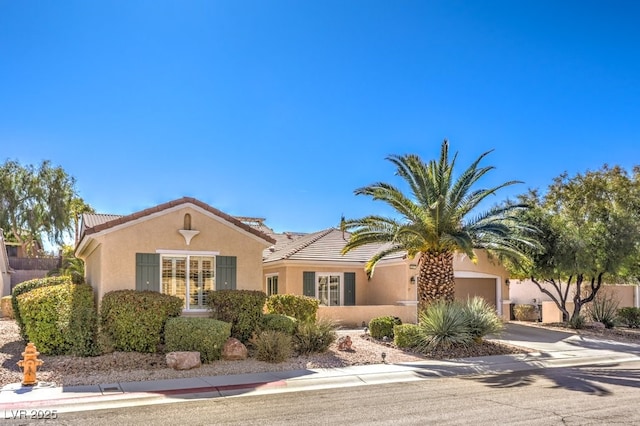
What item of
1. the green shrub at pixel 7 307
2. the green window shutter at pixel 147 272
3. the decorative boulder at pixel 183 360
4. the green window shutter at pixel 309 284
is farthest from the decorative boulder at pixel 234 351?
the green shrub at pixel 7 307

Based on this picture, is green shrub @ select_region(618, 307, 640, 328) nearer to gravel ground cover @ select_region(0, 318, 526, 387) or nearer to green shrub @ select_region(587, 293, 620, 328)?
green shrub @ select_region(587, 293, 620, 328)

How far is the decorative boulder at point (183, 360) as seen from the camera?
509 inches

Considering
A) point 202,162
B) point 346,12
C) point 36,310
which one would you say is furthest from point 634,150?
point 36,310

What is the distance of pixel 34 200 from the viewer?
149ft

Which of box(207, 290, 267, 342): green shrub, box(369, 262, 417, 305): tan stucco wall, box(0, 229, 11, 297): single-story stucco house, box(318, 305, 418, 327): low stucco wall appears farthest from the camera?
box(0, 229, 11, 297): single-story stucco house

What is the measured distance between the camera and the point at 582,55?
1728cm

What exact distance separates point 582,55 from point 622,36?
1.18m

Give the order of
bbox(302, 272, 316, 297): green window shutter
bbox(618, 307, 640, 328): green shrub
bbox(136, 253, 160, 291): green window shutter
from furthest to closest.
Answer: bbox(618, 307, 640, 328): green shrub < bbox(302, 272, 316, 297): green window shutter < bbox(136, 253, 160, 291): green window shutter

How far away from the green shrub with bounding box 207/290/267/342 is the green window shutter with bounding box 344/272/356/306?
9264 mm

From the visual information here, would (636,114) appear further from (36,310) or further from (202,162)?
(36,310)

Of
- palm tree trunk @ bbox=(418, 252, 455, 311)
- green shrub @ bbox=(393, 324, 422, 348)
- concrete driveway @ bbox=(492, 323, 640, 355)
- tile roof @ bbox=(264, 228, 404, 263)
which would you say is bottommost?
concrete driveway @ bbox=(492, 323, 640, 355)

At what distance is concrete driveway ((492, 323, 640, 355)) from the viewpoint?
18.3 metres

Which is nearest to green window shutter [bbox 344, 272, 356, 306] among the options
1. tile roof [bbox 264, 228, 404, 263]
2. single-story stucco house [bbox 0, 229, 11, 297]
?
tile roof [bbox 264, 228, 404, 263]

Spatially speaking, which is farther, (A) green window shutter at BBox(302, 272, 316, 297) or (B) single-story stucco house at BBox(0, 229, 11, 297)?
(B) single-story stucco house at BBox(0, 229, 11, 297)
